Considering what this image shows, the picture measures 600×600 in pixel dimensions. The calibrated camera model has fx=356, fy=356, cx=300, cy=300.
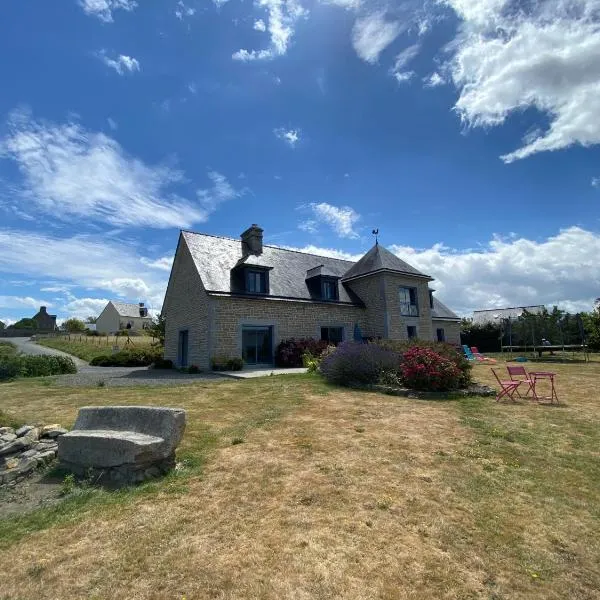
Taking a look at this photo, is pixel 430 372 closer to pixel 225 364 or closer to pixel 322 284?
pixel 225 364

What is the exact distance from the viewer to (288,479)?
3965 mm

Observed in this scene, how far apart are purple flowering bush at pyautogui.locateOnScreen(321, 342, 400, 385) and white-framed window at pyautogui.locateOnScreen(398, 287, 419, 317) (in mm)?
11630

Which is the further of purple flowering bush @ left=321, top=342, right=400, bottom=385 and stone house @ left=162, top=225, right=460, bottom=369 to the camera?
stone house @ left=162, top=225, right=460, bottom=369

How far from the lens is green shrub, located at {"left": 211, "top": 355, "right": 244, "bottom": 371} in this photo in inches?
625

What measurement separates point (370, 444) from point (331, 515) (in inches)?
79.3

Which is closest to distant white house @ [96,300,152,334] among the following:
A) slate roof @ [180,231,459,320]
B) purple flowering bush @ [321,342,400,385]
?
slate roof @ [180,231,459,320]

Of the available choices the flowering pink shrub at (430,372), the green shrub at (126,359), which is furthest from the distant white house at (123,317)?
the flowering pink shrub at (430,372)

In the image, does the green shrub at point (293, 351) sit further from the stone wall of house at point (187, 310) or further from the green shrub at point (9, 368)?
the green shrub at point (9, 368)

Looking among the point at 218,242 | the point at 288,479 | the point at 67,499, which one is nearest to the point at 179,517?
the point at 288,479

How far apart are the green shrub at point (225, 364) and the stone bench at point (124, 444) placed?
11.0 m

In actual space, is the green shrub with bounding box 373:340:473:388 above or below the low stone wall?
above

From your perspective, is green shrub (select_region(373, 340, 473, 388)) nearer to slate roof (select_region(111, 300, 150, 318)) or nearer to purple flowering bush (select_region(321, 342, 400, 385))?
purple flowering bush (select_region(321, 342, 400, 385))

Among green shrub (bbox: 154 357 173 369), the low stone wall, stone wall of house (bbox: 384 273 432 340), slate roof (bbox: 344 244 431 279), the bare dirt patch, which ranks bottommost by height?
the bare dirt patch

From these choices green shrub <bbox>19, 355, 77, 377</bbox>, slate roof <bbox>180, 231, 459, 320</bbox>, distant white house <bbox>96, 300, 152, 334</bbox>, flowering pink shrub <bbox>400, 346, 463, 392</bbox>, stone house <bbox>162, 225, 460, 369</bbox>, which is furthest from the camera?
distant white house <bbox>96, 300, 152, 334</bbox>
